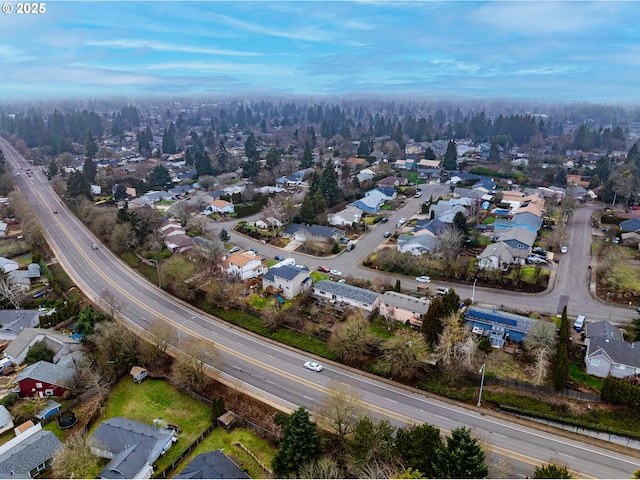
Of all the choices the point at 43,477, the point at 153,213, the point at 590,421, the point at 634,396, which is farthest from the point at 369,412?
the point at 153,213

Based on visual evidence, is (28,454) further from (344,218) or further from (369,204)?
(369,204)

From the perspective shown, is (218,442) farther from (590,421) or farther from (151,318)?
(590,421)

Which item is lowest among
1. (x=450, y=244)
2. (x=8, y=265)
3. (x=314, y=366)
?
(x=314, y=366)

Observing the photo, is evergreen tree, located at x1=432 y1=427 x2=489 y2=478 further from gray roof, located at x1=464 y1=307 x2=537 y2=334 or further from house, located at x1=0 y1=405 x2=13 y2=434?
house, located at x1=0 y1=405 x2=13 y2=434

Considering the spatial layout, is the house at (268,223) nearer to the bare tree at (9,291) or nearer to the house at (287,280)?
the house at (287,280)

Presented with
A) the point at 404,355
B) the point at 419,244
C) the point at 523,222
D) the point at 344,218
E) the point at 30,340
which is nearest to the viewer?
the point at 404,355

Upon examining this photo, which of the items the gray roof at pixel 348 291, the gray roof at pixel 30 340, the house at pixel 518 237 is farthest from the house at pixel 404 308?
the gray roof at pixel 30 340

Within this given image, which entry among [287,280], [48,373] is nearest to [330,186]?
[287,280]
